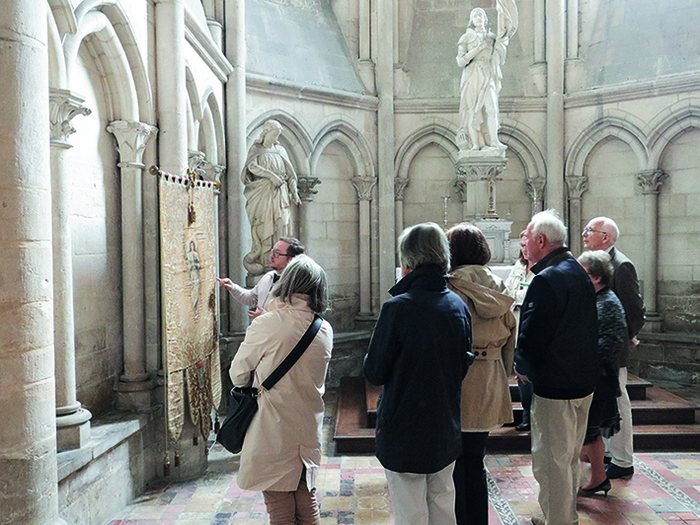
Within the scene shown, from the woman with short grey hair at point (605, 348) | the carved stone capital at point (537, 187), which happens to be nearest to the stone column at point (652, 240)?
the carved stone capital at point (537, 187)

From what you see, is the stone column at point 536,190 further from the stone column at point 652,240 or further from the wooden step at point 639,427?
the wooden step at point 639,427

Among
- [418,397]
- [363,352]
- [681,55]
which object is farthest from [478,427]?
[681,55]

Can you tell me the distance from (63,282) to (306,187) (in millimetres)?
5044

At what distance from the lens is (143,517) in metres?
3.95

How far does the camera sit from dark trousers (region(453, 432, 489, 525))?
2.88 meters

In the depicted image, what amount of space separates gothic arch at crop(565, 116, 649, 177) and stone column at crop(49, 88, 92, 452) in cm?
730

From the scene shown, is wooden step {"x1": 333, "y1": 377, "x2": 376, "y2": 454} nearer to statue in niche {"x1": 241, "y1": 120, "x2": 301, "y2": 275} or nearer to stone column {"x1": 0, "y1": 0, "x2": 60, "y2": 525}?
statue in niche {"x1": 241, "y1": 120, "x2": 301, "y2": 275}

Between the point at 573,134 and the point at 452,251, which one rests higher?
the point at 573,134

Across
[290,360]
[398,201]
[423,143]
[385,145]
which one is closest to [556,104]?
[423,143]

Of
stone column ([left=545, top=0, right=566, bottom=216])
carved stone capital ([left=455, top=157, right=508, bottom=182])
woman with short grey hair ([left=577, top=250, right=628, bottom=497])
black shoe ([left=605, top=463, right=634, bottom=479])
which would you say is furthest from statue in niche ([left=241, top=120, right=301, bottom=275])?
stone column ([left=545, top=0, right=566, bottom=216])

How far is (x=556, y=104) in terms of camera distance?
9.00 meters

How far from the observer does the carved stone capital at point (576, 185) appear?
899 centimetres

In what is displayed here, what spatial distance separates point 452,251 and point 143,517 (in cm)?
268

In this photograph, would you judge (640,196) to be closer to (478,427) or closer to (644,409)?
(644,409)
